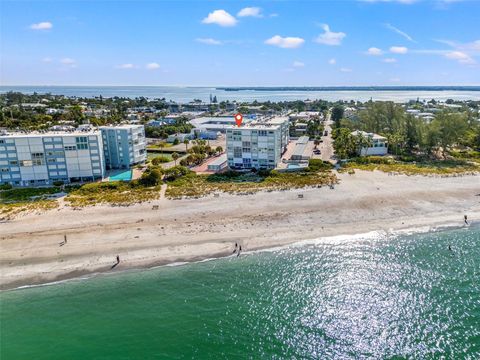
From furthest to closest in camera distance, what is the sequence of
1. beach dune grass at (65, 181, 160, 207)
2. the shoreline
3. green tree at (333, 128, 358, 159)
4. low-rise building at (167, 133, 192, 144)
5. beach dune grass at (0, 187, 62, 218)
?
low-rise building at (167, 133, 192, 144) → green tree at (333, 128, 358, 159) → beach dune grass at (65, 181, 160, 207) → beach dune grass at (0, 187, 62, 218) → the shoreline

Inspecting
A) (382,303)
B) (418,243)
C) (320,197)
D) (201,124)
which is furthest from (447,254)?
(201,124)

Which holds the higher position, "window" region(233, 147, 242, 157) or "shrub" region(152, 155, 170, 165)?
"window" region(233, 147, 242, 157)

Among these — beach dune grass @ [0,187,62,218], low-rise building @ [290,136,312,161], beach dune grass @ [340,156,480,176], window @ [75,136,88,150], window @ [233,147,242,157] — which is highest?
window @ [75,136,88,150]

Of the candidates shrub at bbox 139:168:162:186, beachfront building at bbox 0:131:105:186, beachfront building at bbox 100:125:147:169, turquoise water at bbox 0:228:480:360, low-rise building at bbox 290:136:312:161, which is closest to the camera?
turquoise water at bbox 0:228:480:360

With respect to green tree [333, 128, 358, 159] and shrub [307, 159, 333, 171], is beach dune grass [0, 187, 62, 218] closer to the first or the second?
shrub [307, 159, 333, 171]

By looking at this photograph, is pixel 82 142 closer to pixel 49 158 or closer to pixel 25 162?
pixel 49 158

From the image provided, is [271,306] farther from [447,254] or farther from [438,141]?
[438,141]

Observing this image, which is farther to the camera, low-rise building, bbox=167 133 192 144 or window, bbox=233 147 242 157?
low-rise building, bbox=167 133 192 144

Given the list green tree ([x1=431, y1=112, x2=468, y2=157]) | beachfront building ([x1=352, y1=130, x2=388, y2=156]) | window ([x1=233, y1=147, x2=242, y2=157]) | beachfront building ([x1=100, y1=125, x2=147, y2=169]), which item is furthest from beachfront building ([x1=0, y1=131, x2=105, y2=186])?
green tree ([x1=431, y1=112, x2=468, y2=157])
